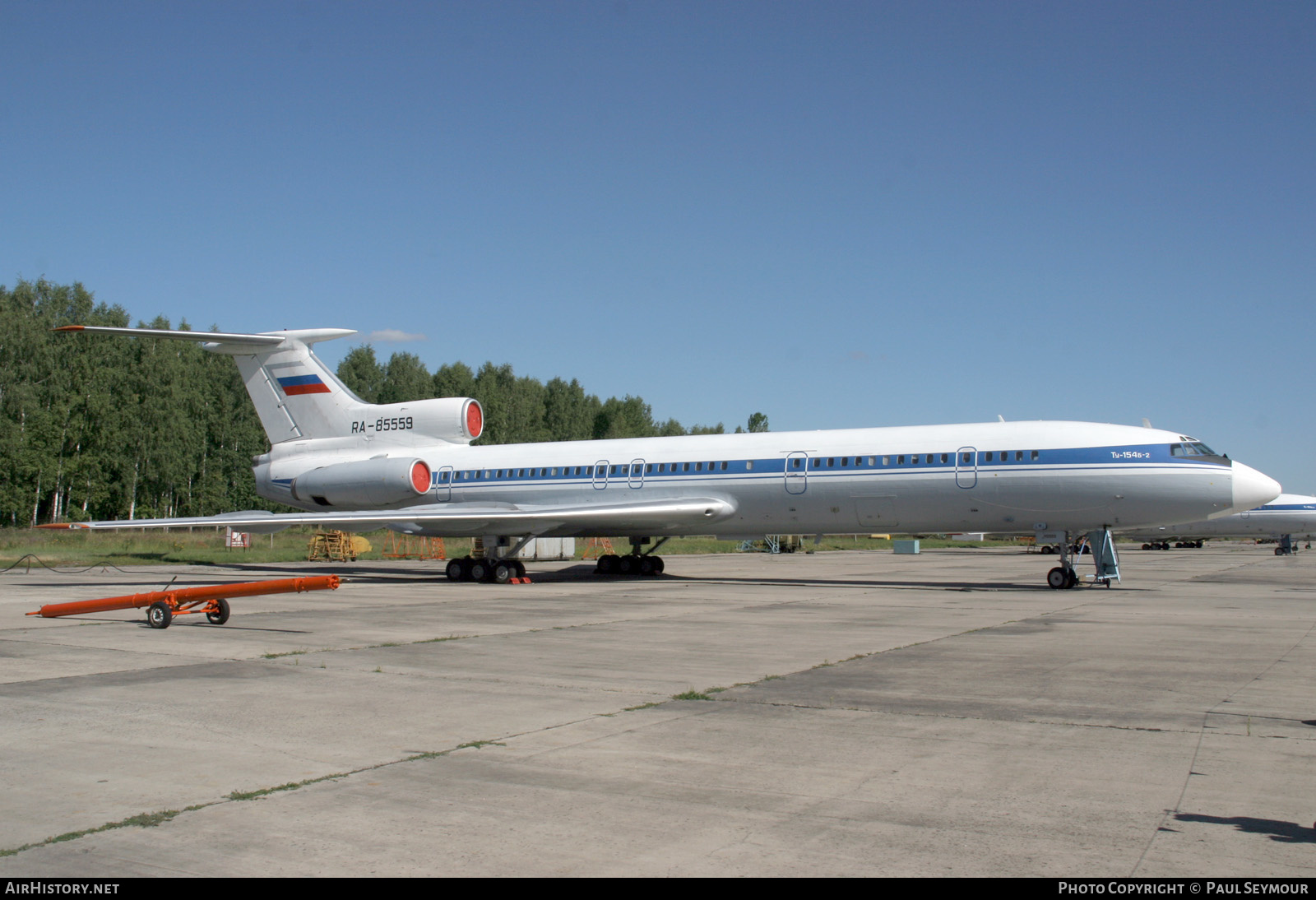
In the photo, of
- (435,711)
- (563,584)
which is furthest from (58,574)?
(435,711)

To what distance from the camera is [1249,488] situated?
20531mm

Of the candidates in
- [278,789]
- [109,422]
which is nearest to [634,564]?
[278,789]

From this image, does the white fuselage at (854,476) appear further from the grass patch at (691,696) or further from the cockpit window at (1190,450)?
the grass patch at (691,696)

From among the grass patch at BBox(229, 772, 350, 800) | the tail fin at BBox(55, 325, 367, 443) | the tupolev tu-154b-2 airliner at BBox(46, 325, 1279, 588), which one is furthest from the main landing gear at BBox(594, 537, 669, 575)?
the grass patch at BBox(229, 772, 350, 800)

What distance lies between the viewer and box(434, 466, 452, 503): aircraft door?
92.7ft

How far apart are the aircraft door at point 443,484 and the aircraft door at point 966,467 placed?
46.1ft

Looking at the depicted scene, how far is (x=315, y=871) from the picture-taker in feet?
13.8

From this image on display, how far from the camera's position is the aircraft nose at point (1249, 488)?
20469 millimetres

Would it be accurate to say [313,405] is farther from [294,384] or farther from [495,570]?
[495,570]

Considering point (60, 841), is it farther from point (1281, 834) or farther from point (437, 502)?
point (437, 502)

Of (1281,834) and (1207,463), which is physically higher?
(1207,463)

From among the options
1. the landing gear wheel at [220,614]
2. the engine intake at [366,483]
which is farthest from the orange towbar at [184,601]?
the engine intake at [366,483]

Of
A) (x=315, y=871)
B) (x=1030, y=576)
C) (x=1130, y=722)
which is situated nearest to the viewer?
(x=315, y=871)

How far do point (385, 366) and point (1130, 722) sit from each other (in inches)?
3095
